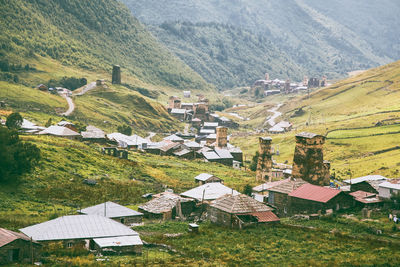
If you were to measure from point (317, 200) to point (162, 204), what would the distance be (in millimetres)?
15291

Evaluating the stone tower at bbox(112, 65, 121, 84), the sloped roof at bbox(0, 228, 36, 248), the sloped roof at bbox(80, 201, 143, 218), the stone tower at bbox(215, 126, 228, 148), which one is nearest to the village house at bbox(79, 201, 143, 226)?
the sloped roof at bbox(80, 201, 143, 218)

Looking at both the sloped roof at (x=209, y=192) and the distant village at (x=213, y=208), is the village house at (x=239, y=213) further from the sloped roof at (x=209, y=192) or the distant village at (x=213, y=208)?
the sloped roof at (x=209, y=192)

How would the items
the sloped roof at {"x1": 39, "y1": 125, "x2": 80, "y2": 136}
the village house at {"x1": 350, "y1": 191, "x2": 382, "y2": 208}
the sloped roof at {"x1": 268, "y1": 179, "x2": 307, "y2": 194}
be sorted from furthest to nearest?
the sloped roof at {"x1": 39, "y1": 125, "x2": 80, "y2": 136}
the sloped roof at {"x1": 268, "y1": 179, "x2": 307, "y2": 194}
the village house at {"x1": 350, "y1": 191, "x2": 382, "y2": 208}

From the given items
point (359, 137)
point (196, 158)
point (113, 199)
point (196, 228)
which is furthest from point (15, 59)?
point (196, 228)

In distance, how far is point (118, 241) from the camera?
35031mm

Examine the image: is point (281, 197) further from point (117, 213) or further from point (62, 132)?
point (62, 132)

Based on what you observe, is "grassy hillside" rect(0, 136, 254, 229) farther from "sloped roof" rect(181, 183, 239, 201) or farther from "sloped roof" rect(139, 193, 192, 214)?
"sloped roof" rect(181, 183, 239, 201)

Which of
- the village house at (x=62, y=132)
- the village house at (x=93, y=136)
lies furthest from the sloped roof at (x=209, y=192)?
the village house at (x=93, y=136)

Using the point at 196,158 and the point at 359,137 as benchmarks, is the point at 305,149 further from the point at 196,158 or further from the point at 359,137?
the point at 359,137

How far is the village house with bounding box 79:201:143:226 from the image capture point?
44000mm

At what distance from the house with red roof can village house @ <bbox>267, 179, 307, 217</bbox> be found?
95cm

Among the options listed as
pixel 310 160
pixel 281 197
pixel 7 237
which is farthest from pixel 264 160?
pixel 7 237

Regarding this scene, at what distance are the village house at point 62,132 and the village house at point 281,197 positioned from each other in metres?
45.8

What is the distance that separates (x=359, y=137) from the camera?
112m
